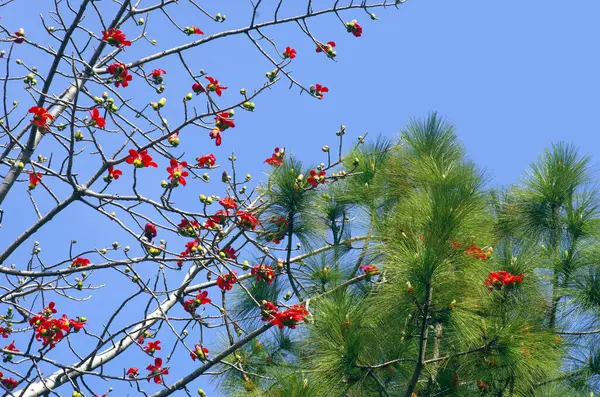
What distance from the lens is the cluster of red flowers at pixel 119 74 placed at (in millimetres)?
4766

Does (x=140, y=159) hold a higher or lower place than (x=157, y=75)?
lower

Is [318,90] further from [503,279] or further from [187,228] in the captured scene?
[503,279]

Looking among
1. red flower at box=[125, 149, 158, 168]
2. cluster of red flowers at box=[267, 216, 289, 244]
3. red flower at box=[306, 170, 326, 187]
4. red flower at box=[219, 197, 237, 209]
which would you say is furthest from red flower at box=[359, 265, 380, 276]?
red flower at box=[125, 149, 158, 168]

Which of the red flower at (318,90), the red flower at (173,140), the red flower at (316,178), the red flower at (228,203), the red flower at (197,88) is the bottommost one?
the red flower at (228,203)

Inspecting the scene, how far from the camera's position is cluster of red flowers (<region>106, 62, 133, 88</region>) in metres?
4.77

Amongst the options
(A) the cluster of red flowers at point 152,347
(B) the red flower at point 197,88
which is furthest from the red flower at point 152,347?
(B) the red flower at point 197,88

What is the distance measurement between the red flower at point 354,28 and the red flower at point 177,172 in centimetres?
135

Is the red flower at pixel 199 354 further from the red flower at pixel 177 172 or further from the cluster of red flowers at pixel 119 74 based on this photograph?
the cluster of red flowers at pixel 119 74

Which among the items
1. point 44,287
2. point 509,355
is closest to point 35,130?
point 44,287

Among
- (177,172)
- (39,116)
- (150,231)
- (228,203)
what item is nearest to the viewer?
(177,172)

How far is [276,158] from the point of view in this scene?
6.21 meters

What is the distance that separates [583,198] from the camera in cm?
686

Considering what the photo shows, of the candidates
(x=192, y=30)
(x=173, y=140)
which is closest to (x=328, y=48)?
(x=192, y=30)

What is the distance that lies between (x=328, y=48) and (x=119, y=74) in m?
1.17
